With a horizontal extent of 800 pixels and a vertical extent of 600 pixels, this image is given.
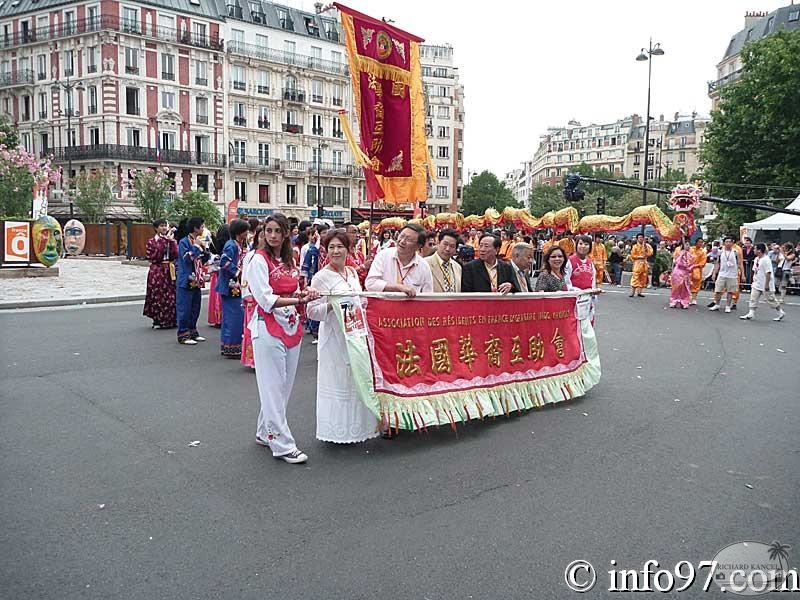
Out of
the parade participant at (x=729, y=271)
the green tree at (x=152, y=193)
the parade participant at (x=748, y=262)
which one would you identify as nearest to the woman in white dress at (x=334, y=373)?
the parade participant at (x=729, y=271)

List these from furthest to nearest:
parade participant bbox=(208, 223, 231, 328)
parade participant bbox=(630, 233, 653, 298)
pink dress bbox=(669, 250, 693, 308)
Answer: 1. parade participant bbox=(630, 233, 653, 298)
2. pink dress bbox=(669, 250, 693, 308)
3. parade participant bbox=(208, 223, 231, 328)

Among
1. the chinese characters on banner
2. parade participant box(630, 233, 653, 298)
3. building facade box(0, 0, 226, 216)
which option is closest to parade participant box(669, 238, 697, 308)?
parade participant box(630, 233, 653, 298)

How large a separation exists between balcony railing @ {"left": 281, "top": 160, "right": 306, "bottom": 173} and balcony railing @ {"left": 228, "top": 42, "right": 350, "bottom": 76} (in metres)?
8.32

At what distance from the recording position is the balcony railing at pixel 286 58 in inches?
2303

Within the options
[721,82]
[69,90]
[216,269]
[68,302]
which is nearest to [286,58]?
[69,90]

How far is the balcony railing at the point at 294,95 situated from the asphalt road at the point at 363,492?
56026 millimetres

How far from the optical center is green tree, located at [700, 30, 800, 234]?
33250mm

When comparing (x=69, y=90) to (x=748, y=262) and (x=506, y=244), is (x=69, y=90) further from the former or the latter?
(x=748, y=262)

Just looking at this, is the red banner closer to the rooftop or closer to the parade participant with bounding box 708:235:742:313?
the parade participant with bounding box 708:235:742:313

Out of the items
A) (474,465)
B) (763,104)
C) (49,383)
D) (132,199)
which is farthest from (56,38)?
(474,465)

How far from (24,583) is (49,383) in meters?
4.69

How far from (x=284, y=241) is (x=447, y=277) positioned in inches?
108

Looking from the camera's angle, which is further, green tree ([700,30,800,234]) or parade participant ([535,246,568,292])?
green tree ([700,30,800,234])

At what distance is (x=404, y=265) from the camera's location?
253 inches
